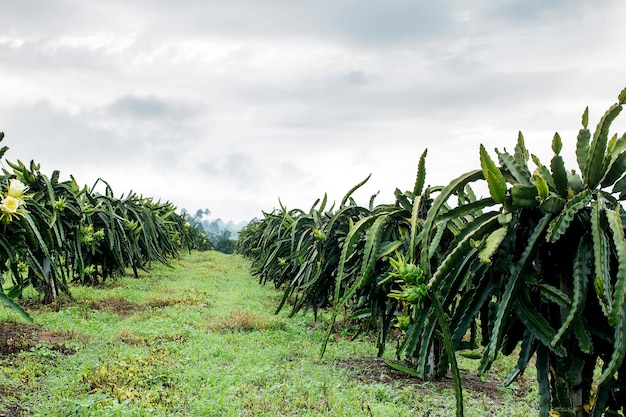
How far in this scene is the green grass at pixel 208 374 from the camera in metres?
2.80

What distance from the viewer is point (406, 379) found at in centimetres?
357

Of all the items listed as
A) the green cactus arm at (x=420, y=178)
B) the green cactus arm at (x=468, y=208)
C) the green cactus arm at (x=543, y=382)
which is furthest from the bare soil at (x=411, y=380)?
the green cactus arm at (x=468, y=208)

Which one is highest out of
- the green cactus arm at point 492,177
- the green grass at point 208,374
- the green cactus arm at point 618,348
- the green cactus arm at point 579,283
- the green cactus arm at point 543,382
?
the green cactus arm at point 492,177

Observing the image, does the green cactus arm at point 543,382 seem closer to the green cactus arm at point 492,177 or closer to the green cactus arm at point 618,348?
the green cactus arm at point 618,348

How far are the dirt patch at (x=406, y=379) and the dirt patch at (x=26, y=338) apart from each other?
7.39 feet

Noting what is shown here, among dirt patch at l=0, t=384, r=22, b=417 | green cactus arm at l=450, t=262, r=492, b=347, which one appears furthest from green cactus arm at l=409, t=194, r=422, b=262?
dirt patch at l=0, t=384, r=22, b=417

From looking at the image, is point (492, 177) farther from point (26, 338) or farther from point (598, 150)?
point (26, 338)

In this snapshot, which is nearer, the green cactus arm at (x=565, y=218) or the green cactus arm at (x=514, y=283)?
the green cactus arm at (x=565, y=218)

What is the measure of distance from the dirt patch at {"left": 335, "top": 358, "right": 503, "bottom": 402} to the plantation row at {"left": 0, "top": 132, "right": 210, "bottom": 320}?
231cm

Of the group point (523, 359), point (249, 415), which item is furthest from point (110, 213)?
point (523, 359)

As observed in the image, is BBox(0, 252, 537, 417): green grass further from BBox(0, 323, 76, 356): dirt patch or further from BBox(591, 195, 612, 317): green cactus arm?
BBox(591, 195, 612, 317): green cactus arm

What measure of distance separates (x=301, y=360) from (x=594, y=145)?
283 centimetres

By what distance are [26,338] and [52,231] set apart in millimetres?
1229

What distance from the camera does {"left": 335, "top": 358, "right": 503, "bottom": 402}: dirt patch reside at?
3457mm
